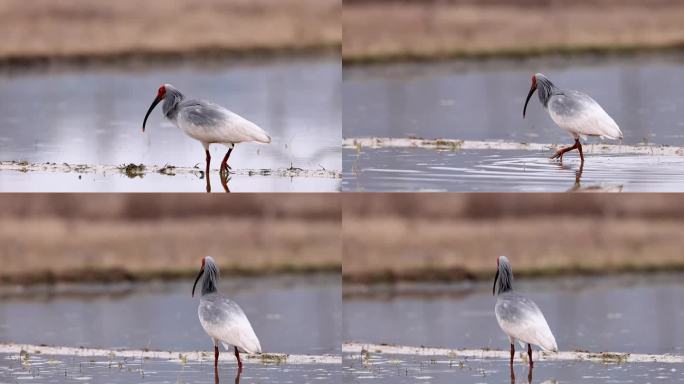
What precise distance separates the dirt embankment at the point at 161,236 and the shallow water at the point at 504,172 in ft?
3.17

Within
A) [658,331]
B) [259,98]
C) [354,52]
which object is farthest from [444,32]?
[658,331]

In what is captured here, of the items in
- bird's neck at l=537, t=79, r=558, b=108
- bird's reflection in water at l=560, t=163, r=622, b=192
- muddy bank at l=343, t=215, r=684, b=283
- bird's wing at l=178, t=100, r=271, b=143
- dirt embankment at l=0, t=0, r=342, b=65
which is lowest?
muddy bank at l=343, t=215, r=684, b=283

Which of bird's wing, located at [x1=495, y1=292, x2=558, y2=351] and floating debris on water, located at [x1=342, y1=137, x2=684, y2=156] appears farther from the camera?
floating debris on water, located at [x1=342, y1=137, x2=684, y2=156]

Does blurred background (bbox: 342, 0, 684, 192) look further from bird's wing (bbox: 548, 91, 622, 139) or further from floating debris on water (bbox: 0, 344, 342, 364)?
floating debris on water (bbox: 0, 344, 342, 364)

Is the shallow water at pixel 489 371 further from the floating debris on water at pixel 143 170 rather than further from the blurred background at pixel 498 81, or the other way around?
the floating debris on water at pixel 143 170

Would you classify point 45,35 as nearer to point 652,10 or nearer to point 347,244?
point 347,244

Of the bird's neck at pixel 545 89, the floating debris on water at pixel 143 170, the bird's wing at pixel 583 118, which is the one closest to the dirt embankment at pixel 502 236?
the bird's neck at pixel 545 89

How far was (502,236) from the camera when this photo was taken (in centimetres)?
1590

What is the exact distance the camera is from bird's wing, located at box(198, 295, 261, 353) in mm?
12823

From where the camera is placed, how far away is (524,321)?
1304cm

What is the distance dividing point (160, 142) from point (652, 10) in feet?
28.5

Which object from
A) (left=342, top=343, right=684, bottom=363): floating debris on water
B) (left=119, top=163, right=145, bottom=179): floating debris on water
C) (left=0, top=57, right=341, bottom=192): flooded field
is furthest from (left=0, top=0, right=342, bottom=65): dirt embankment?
(left=342, top=343, right=684, bottom=363): floating debris on water

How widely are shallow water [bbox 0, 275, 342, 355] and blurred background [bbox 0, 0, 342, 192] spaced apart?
1.34 m

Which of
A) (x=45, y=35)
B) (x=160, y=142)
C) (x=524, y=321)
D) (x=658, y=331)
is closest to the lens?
(x=524, y=321)
